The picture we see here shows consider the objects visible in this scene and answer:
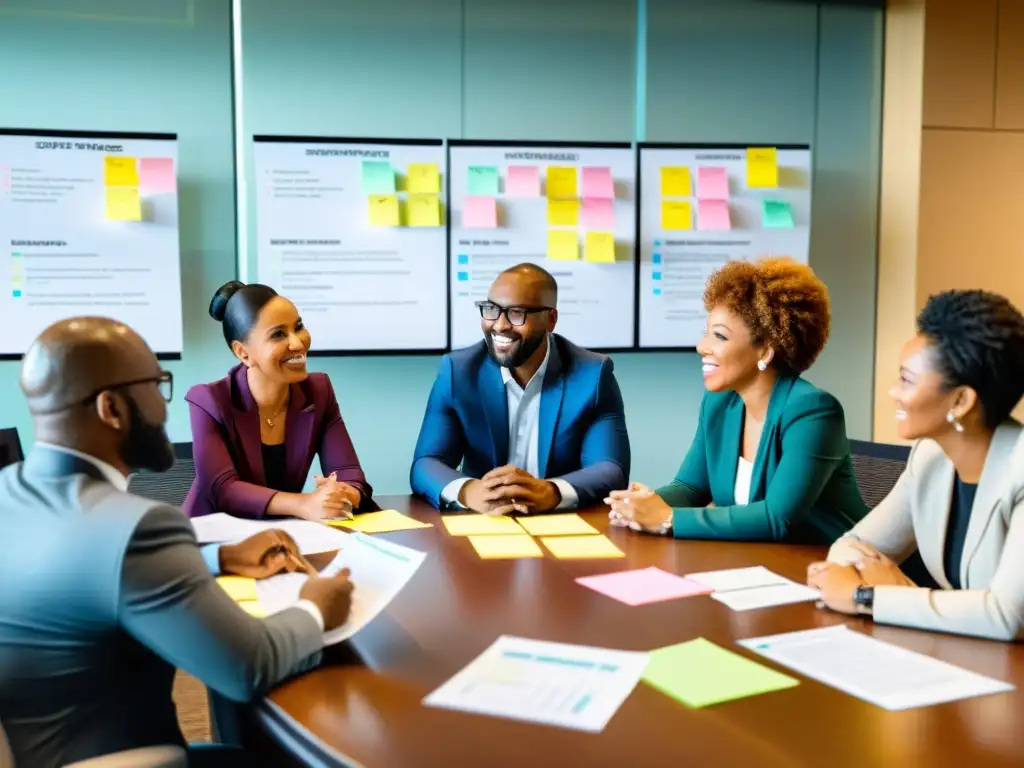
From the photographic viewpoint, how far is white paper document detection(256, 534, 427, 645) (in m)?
1.54

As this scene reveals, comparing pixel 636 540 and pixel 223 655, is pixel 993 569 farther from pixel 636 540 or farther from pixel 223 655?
pixel 223 655

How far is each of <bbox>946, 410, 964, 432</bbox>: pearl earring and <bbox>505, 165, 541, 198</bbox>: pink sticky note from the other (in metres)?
2.43

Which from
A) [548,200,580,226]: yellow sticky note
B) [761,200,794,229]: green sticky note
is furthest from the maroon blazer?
[761,200,794,229]: green sticky note

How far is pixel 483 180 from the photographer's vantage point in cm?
392

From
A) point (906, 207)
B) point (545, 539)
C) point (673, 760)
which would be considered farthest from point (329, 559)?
point (906, 207)

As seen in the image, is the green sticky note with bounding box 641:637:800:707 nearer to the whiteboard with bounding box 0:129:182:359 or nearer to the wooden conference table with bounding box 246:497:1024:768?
the wooden conference table with bounding box 246:497:1024:768

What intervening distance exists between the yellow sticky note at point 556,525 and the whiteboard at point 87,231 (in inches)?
70.6

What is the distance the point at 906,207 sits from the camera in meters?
4.30

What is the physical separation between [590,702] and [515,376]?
168 cm

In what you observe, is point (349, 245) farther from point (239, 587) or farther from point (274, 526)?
point (239, 587)

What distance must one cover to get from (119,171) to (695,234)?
2256mm

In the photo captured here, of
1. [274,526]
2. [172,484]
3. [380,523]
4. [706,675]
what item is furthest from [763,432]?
[172,484]

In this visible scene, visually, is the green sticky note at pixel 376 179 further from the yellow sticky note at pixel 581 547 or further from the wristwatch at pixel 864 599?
the wristwatch at pixel 864 599

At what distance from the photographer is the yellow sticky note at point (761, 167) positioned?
13.6 ft
